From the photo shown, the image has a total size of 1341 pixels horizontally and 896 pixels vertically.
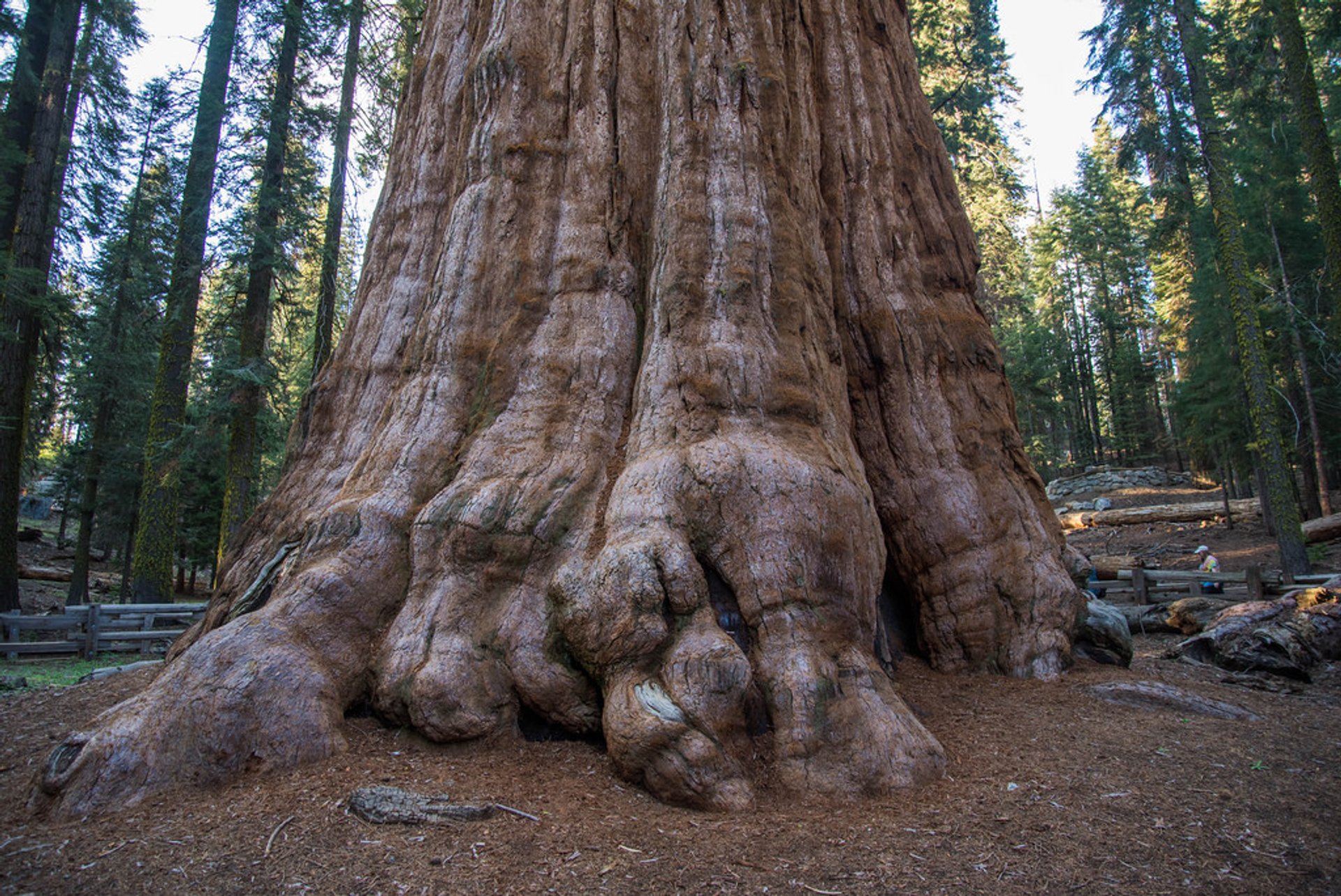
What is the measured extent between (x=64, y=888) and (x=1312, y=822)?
18.4ft

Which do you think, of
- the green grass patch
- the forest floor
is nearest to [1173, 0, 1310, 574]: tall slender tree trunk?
the forest floor

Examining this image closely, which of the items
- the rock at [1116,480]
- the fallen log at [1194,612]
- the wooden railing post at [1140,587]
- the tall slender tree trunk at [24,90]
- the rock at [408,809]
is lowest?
the rock at [408,809]

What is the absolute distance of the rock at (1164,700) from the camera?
550 centimetres

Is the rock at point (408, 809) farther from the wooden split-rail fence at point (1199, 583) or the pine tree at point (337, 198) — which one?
the wooden split-rail fence at point (1199, 583)

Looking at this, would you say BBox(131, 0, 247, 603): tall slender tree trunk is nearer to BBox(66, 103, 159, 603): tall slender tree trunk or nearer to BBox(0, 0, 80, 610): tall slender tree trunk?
BBox(0, 0, 80, 610): tall slender tree trunk

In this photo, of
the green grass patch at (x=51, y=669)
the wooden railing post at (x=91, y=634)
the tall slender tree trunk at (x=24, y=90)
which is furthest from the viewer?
the tall slender tree trunk at (x=24, y=90)

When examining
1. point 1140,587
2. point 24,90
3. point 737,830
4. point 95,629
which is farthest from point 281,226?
point 1140,587

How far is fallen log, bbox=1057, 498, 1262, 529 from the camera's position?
925 inches

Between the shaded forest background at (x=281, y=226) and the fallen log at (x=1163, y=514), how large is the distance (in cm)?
129

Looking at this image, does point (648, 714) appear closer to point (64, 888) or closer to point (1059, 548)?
point (64, 888)

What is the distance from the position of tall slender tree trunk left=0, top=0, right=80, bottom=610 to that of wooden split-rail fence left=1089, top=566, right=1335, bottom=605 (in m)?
19.4

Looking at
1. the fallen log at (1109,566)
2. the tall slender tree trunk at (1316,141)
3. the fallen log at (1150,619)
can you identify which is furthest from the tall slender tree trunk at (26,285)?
the fallen log at (1109,566)

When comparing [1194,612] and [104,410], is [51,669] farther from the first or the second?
[1194,612]

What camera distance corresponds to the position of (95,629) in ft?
38.7
